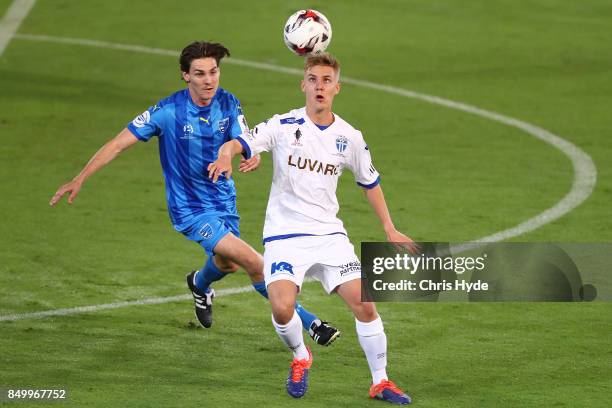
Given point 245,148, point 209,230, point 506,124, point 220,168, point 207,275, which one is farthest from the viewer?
point 506,124

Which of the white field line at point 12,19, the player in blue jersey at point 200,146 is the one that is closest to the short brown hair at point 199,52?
the player in blue jersey at point 200,146

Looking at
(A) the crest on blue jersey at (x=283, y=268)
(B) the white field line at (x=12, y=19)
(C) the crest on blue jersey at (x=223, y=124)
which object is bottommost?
(A) the crest on blue jersey at (x=283, y=268)

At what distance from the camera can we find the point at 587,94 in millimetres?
20438

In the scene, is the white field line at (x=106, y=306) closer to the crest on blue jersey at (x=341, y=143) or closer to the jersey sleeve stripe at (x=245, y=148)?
the jersey sleeve stripe at (x=245, y=148)

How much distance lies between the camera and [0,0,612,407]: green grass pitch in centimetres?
970

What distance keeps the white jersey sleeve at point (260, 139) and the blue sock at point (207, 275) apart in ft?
6.21

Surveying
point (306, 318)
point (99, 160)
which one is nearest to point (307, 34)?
point (99, 160)

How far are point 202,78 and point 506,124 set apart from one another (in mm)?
9170

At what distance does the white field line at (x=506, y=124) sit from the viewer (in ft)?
38.4

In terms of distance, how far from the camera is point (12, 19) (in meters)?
25.7

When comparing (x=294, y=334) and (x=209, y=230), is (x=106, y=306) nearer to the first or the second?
(x=209, y=230)

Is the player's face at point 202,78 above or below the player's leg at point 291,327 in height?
above

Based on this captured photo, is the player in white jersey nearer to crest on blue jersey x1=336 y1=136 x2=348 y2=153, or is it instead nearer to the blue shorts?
crest on blue jersey x1=336 y1=136 x2=348 y2=153

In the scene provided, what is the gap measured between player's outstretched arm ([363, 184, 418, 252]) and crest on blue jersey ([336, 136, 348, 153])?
34 centimetres
